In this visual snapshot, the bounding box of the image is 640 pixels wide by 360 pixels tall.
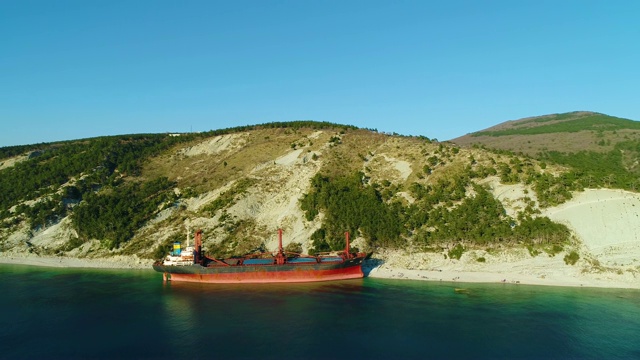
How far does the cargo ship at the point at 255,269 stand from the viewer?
179 feet

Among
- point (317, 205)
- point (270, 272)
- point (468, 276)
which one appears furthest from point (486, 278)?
point (317, 205)

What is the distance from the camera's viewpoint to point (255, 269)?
5447 cm

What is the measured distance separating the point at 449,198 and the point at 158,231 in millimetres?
50862

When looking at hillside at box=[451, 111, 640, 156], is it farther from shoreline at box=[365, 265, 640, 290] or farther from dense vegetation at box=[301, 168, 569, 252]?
shoreline at box=[365, 265, 640, 290]

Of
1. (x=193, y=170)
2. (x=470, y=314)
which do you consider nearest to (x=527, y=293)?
(x=470, y=314)

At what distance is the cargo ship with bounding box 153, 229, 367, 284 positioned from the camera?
179 ft

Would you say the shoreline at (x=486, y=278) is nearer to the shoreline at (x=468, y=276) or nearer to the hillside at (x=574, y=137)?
the shoreline at (x=468, y=276)

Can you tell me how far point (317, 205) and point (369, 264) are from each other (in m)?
15.9

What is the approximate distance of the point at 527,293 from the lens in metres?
48.1

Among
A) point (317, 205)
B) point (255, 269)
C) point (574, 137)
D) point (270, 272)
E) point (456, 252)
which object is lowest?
point (270, 272)

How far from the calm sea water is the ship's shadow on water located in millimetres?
4784

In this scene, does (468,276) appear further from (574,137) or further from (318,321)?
(574,137)

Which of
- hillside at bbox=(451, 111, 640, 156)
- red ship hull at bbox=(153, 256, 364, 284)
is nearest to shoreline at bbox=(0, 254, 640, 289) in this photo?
red ship hull at bbox=(153, 256, 364, 284)

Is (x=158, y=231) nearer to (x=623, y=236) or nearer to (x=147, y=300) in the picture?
(x=147, y=300)
